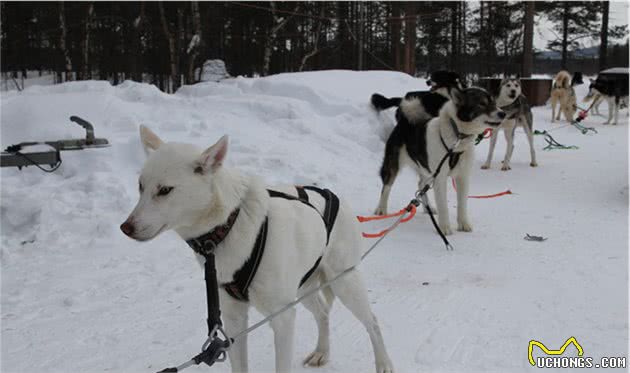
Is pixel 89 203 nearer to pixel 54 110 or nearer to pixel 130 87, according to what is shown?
pixel 54 110

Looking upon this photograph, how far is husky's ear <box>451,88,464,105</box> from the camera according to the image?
16.7 ft

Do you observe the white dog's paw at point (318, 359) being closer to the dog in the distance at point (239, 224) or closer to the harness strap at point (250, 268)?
the dog in the distance at point (239, 224)

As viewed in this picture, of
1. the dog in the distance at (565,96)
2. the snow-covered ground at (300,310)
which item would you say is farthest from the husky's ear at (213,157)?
the dog in the distance at (565,96)

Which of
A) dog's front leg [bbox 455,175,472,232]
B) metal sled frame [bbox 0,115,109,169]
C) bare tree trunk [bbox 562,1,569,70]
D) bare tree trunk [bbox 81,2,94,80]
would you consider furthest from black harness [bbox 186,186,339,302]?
bare tree trunk [bbox 562,1,569,70]

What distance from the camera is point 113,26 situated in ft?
72.6

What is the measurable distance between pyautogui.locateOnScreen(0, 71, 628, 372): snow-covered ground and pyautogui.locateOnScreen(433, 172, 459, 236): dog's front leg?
17cm

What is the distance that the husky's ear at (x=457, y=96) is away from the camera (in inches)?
200

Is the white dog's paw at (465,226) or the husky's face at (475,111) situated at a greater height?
the husky's face at (475,111)

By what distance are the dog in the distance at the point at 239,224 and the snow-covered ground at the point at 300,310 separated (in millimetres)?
690

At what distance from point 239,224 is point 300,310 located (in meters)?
1.53

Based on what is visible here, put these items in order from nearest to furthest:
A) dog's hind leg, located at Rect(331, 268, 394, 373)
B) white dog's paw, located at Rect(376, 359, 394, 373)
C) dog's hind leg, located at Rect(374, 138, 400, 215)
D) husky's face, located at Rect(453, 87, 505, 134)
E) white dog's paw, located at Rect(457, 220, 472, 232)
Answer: dog's hind leg, located at Rect(331, 268, 394, 373), white dog's paw, located at Rect(376, 359, 394, 373), husky's face, located at Rect(453, 87, 505, 134), white dog's paw, located at Rect(457, 220, 472, 232), dog's hind leg, located at Rect(374, 138, 400, 215)

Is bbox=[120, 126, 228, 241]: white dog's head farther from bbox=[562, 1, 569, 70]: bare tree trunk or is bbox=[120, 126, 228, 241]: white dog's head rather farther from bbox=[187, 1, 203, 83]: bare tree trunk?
bbox=[562, 1, 569, 70]: bare tree trunk

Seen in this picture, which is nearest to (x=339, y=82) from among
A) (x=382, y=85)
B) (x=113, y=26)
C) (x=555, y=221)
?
(x=382, y=85)

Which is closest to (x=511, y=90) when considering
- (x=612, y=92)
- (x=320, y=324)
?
(x=612, y=92)
